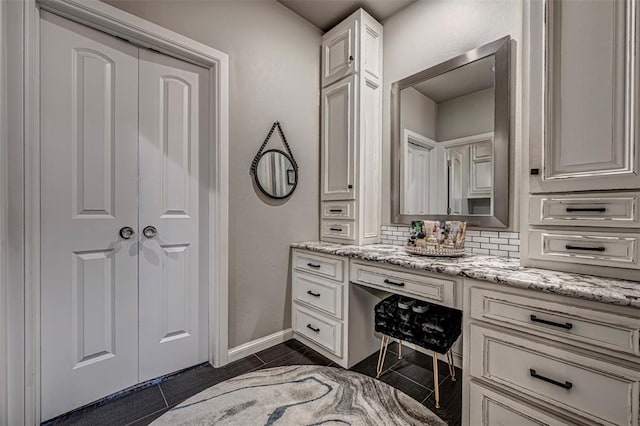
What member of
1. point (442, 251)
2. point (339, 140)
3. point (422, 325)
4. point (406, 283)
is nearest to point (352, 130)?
point (339, 140)

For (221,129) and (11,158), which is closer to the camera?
(11,158)

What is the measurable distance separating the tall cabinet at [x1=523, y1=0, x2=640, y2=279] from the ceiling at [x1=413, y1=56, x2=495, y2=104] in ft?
1.59

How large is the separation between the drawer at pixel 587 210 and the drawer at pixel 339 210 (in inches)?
48.1

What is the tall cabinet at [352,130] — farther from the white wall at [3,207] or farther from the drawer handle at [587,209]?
the white wall at [3,207]

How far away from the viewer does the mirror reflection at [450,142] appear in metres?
1.86

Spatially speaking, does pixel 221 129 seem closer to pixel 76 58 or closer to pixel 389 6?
pixel 76 58

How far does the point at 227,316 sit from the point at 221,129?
4.37ft

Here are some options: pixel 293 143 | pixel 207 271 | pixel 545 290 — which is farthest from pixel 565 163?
pixel 207 271

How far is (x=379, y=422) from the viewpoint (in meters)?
1.45

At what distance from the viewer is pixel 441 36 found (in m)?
2.10

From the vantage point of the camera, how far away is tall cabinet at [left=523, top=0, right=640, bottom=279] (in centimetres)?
115

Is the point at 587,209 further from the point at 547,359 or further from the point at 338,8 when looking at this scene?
the point at 338,8

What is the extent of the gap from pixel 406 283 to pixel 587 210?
0.88 m

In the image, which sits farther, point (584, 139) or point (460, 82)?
point (460, 82)
